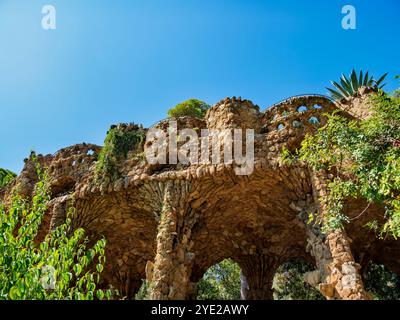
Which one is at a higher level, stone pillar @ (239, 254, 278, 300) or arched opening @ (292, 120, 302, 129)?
arched opening @ (292, 120, 302, 129)

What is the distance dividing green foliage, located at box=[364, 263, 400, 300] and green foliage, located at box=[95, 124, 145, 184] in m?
12.5

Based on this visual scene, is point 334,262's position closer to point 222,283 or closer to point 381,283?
point 381,283

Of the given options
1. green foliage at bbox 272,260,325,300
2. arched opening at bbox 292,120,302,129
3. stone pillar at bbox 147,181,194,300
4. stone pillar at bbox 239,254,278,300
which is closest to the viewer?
stone pillar at bbox 147,181,194,300

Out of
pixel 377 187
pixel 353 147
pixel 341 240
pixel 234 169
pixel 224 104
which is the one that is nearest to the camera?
pixel 377 187

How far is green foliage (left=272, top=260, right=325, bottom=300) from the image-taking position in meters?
17.6

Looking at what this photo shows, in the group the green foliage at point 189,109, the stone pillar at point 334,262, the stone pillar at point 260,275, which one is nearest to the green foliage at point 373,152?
the stone pillar at point 334,262

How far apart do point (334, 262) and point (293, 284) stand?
12.0 meters

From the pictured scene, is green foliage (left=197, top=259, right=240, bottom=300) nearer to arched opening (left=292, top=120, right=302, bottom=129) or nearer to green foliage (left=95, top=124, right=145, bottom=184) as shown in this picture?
green foliage (left=95, top=124, right=145, bottom=184)

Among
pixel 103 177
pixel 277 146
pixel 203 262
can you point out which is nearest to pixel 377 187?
pixel 277 146

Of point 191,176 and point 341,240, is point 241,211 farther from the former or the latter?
point 341,240

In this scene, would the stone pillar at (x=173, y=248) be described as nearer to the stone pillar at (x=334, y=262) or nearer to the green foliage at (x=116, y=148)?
the green foliage at (x=116, y=148)

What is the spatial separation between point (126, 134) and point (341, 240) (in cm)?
717

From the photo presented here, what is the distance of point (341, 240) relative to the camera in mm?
7609

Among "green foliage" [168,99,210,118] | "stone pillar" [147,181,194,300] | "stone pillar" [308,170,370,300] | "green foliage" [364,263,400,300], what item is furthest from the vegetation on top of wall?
"green foliage" [168,99,210,118]
